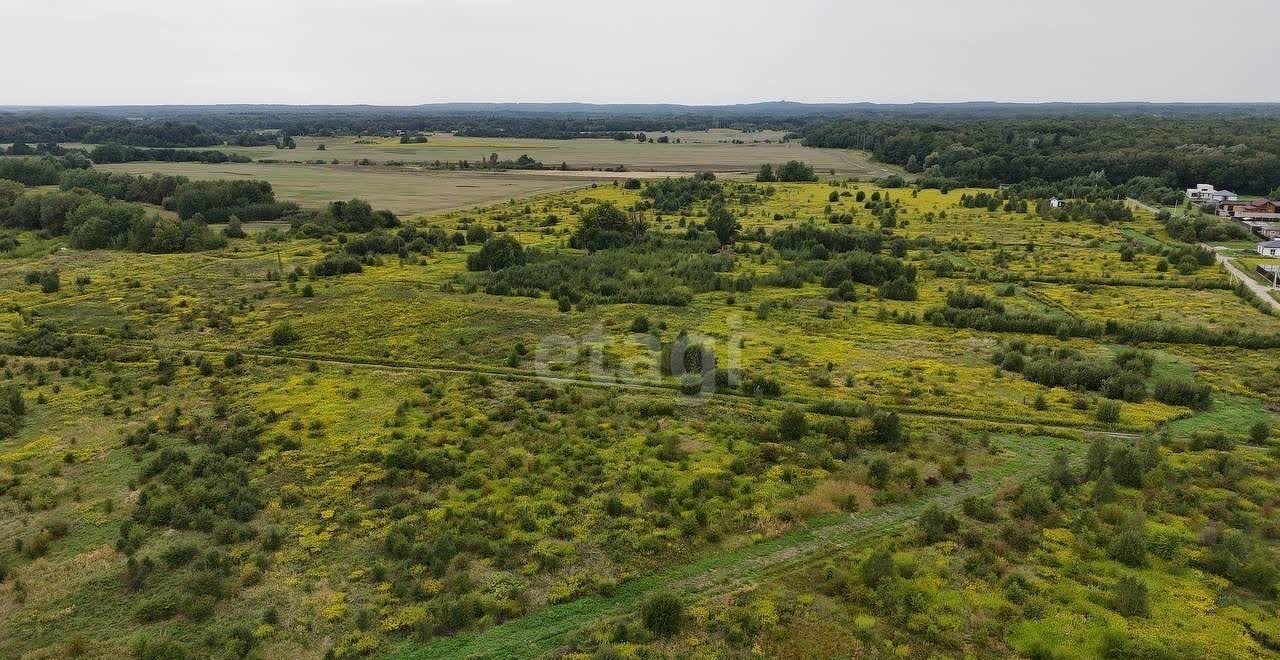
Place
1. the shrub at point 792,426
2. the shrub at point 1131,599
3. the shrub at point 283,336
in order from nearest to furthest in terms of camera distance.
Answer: the shrub at point 1131,599 → the shrub at point 792,426 → the shrub at point 283,336

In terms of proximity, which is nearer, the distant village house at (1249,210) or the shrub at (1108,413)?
the shrub at (1108,413)

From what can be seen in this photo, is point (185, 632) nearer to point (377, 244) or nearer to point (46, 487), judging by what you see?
point (46, 487)

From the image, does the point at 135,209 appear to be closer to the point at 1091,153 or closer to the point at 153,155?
the point at 153,155

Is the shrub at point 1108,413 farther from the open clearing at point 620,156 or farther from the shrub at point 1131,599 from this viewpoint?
the open clearing at point 620,156

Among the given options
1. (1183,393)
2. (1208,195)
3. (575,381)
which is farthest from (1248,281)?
(575,381)

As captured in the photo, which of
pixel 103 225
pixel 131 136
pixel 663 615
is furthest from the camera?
pixel 131 136

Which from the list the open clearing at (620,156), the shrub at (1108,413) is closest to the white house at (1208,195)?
the open clearing at (620,156)

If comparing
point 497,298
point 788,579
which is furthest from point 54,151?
point 788,579
